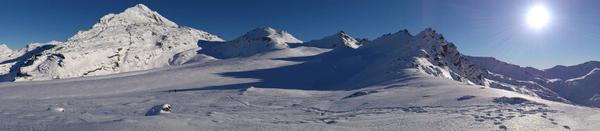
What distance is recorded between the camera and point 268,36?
132m

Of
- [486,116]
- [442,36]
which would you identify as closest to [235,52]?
[442,36]

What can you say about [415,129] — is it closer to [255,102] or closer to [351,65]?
[255,102]

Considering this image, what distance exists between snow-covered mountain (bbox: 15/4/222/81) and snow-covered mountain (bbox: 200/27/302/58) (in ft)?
18.9

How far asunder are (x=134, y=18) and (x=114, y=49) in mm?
53777

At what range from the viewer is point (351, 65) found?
8512 cm

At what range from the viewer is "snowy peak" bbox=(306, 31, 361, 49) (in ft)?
407

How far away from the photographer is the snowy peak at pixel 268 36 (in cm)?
12962

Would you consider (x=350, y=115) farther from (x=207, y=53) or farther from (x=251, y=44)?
(x=251, y=44)

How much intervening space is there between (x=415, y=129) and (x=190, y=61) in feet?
316

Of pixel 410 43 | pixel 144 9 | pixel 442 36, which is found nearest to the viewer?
pixel 410 43

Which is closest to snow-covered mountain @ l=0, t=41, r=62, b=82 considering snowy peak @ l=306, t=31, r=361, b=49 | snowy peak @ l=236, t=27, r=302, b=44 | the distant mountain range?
the distant mountain range

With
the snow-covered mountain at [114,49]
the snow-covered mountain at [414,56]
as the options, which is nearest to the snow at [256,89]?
the snow-covered mountain at [114,49]

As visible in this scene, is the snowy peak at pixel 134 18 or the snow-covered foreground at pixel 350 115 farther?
the snowy peak at pixel 134 18

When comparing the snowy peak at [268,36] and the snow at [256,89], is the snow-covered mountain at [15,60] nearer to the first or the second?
the snow at [256,89]
